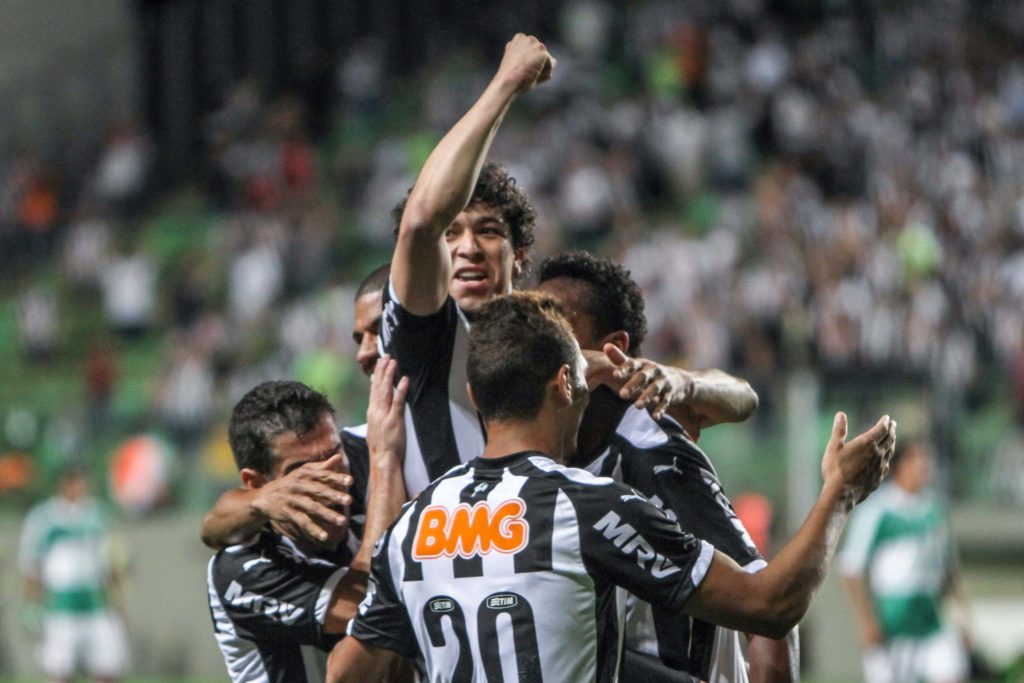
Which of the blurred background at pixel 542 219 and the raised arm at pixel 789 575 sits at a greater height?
the blurred background at pixel 542 219

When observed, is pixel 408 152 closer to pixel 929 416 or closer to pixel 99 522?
pixel 99 522

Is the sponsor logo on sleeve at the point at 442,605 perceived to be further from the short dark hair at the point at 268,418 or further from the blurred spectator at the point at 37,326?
the blurred spectator at the point at 37,326

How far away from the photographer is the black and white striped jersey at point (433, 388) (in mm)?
4031

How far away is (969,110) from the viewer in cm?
1902

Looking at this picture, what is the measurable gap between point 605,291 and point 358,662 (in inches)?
50.8

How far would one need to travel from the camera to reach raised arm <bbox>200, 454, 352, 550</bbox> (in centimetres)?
411

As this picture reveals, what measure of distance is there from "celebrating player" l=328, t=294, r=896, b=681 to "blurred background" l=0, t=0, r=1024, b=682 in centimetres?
795

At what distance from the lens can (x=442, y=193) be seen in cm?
377

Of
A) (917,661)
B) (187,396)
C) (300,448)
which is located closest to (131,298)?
(187,396)

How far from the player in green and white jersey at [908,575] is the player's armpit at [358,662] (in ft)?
26.4

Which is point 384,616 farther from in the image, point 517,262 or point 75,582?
point 75,582

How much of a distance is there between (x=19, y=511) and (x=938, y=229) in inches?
391

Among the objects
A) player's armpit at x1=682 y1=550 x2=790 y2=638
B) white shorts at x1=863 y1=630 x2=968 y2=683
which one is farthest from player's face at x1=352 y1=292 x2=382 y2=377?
white shorts at x1=863 y1=630 x2=968 y2=683

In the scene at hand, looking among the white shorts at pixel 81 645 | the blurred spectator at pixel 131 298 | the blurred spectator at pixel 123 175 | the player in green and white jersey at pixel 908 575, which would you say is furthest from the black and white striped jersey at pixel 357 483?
the blurred spectator at pixel 123 175
